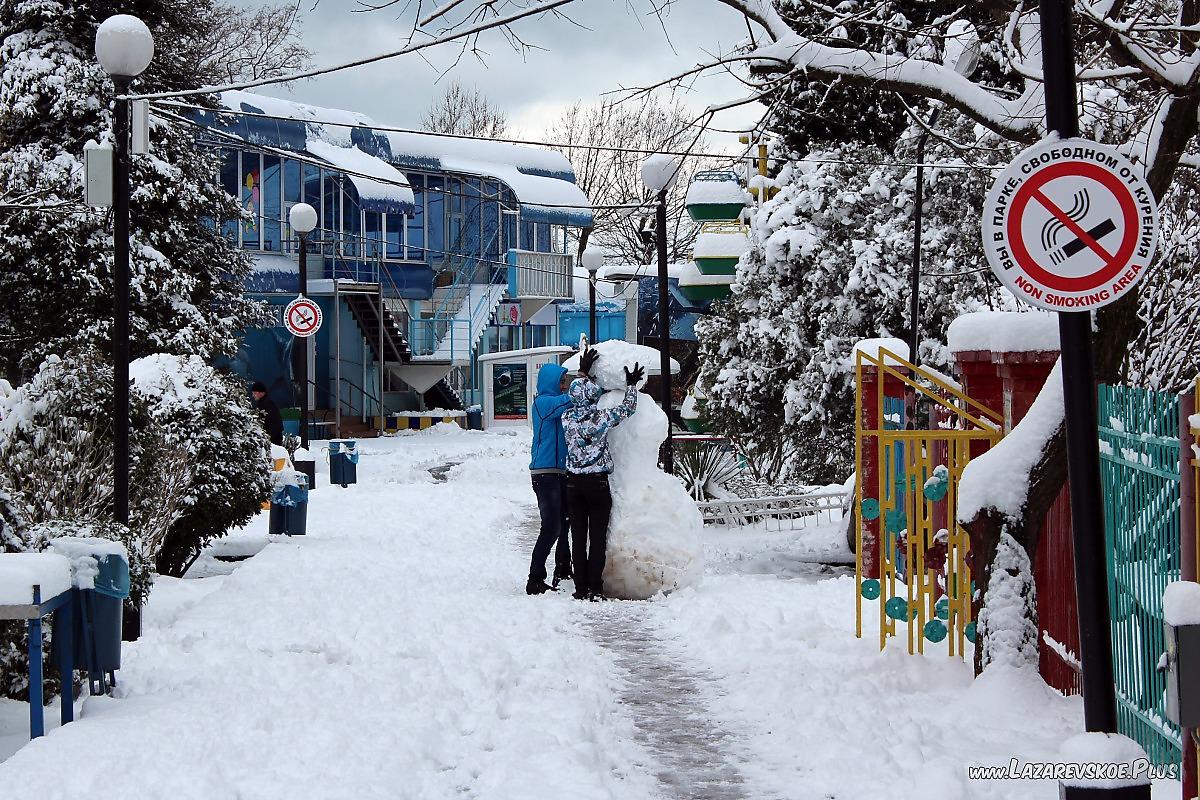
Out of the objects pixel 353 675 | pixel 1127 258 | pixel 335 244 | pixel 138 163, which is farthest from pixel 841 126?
pixel 335 244

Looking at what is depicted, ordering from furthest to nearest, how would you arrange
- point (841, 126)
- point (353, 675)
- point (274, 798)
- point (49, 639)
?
point (841, 126), point (353, 675), point (49, 639), point (274, 798)

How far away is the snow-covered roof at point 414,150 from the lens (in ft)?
120

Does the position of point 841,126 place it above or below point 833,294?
above

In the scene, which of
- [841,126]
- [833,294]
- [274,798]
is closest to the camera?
[274,798]

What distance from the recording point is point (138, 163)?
23906 mm

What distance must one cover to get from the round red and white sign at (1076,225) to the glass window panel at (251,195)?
33.3m

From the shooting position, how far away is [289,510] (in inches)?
626

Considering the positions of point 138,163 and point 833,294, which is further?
point 138,163

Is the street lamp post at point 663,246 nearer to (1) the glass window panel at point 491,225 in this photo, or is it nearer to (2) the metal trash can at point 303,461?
(2) the metal trash can at point 303,461

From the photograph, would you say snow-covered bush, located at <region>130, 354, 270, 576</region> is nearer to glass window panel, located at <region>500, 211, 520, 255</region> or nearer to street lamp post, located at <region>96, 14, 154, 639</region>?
street lamp post, located at <region>96, 14, 154, 639</region>

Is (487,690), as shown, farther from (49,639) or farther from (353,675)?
(49,639)

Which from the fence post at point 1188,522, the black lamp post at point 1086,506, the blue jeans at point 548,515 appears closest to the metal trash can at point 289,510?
the blue jeans at point 548,515

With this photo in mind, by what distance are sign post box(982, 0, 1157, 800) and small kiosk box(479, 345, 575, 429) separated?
1583 inches

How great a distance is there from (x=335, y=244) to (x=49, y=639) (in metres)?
31.7
